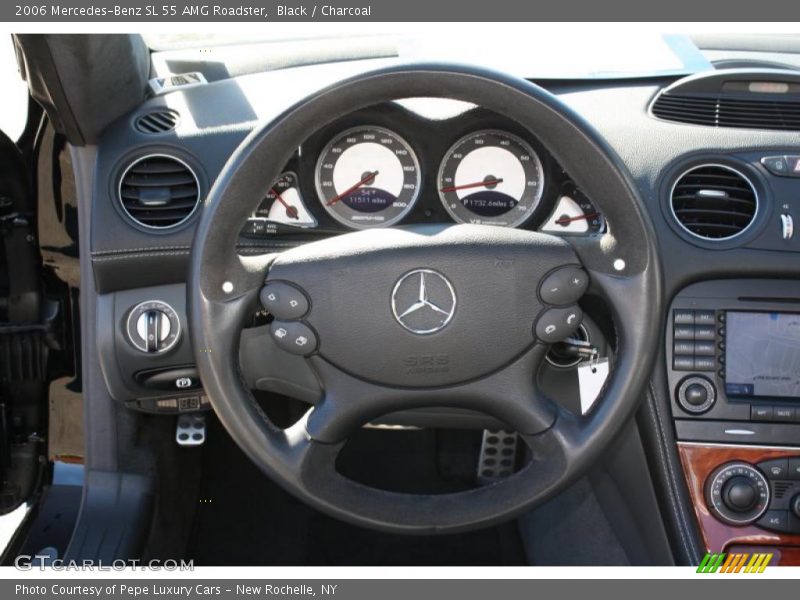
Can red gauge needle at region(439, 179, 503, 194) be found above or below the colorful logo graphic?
above

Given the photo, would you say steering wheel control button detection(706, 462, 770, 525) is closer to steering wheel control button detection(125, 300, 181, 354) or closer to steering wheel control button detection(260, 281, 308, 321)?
steering wheel control button detection(260, 281, 308, 321)

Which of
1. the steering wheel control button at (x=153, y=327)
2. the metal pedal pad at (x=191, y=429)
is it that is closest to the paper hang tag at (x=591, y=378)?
the steering wheel control button at (x=153, y=327)

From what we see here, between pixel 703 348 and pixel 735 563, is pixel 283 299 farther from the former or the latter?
pixel 735 563

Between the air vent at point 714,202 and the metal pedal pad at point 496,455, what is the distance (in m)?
0.92

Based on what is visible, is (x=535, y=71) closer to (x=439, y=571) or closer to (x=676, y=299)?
(x=676, y=299)

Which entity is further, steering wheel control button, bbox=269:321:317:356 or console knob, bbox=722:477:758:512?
console knob, bbox=722:477:758:512

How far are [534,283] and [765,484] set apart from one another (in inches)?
29.2

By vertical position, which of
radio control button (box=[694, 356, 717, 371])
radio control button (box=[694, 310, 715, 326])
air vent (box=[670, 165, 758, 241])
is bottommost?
radio control button (box=[694, 356, 717, 371])

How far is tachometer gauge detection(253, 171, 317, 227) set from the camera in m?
1.89

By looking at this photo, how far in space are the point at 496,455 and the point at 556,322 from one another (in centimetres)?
118

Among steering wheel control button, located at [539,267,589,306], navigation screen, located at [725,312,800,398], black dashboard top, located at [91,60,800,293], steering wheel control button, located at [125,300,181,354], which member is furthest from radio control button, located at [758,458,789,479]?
steering wheel control button, located at [125,300,181,354]

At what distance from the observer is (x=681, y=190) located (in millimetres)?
1967

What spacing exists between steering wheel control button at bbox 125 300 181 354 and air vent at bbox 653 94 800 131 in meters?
1.10

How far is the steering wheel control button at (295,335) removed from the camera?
159 cm
